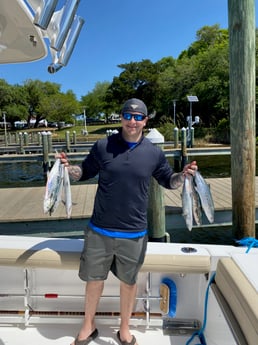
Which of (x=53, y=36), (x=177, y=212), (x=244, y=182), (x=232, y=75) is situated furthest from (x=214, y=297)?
(x=177, y=212)

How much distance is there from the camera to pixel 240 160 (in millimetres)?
3506

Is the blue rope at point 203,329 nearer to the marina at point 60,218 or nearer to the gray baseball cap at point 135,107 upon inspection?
the gray baseball cap at point 135,107

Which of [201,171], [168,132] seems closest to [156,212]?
[201,171]

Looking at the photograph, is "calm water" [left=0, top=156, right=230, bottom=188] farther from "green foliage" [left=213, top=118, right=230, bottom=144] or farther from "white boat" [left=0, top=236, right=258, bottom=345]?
"green foliage" [left=213, top=118, right=230, bottom=144]

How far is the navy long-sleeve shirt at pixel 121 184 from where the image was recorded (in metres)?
2.01

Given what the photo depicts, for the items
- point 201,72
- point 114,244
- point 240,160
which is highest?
point 201,72

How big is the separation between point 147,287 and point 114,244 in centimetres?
57

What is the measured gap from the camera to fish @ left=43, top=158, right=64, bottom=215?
2.08 m

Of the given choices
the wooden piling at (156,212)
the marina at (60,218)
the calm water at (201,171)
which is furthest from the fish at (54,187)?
the calm water at (201,171)

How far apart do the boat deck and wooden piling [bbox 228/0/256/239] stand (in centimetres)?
164

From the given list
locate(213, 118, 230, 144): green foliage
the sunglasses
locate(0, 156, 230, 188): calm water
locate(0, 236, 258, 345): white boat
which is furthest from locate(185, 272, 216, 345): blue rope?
locate(213, 118, 230, 144): green foliage

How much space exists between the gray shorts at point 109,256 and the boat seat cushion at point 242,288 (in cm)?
53

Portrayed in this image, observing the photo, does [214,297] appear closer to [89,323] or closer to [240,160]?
[89,323]

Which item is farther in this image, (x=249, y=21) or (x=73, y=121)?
(x=73, y=121)
